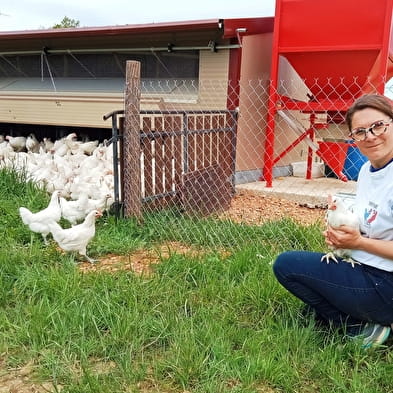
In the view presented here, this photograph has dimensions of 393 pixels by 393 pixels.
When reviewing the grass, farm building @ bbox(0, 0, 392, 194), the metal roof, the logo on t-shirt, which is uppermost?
→ the metal roof

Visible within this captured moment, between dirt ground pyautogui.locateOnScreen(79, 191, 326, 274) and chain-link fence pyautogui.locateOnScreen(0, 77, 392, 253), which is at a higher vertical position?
chain-link fence pyautogui.locateOnScreen(0, 77, 392, 253)

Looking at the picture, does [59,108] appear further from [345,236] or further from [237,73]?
[345,236]

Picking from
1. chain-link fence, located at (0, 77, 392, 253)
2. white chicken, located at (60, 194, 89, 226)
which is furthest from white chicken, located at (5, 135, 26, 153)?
white chicken, located at (60, 194, 89, 226)

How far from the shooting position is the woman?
2.37m

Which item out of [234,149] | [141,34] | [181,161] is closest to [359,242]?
[181,161]

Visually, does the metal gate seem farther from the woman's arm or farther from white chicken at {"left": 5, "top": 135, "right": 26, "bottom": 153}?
white chicken at {"left": 5, "top": 135, "right": 26, "bottom": 153}

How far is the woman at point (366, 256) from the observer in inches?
93.4

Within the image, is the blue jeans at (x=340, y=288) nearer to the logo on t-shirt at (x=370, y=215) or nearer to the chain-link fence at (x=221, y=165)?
the logo on t-shirt at (x=370, y=215)

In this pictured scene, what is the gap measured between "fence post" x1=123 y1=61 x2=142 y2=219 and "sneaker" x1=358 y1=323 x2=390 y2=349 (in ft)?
10.3

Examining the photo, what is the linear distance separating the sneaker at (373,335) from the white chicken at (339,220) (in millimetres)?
430

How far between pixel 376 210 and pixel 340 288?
0.47 metres

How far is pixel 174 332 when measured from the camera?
2799mm

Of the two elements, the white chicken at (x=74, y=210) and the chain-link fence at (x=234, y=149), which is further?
the chain-link fence at (x=234, y=149)

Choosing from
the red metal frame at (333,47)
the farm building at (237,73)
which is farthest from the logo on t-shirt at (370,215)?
the red metal frame at (333,47)
